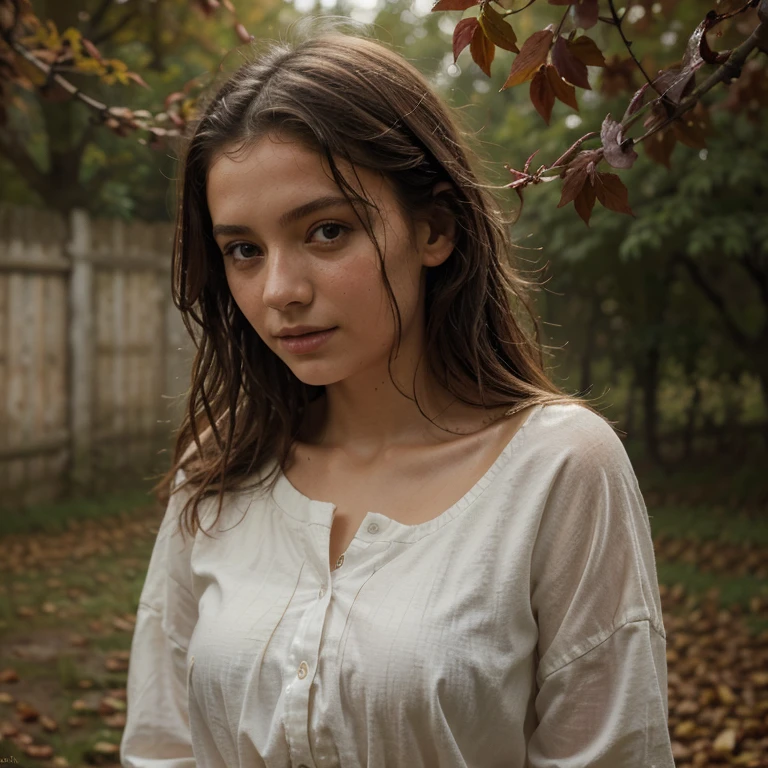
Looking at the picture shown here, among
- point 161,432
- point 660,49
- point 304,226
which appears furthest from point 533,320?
point 161,432

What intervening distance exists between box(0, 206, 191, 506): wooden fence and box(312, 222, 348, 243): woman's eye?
467cm

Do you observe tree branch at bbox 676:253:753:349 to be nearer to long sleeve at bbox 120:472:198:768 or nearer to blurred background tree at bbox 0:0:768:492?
blurred background tree at bbox 0:0:768:492

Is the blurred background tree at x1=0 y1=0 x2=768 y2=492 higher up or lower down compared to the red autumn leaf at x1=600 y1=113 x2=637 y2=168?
higher up

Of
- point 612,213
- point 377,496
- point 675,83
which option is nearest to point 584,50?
point 675,83

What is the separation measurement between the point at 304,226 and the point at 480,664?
78 cm

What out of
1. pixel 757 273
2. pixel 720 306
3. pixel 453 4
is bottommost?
pixel 453 4

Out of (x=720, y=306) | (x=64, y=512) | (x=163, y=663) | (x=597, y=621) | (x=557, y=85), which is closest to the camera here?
(x=557, y=85)

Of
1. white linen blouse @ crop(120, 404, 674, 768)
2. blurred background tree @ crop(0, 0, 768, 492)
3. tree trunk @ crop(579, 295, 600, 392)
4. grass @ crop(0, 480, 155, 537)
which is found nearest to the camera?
white linen blouse @ crop(120, 404, 674, 768)

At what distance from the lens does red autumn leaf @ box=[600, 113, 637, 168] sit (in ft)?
4.32

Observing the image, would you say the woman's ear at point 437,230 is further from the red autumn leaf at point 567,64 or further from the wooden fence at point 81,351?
the wooden fence at point 81,351

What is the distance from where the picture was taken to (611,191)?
4.70ft

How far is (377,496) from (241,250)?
1.72 feet

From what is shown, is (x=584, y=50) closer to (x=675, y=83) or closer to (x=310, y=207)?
(x=675, y=83)

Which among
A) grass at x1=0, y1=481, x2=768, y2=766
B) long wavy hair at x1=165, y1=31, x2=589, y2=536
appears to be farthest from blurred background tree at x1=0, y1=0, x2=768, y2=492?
long wavy hair at x1=165, y1=31, x2=589, y2=536
